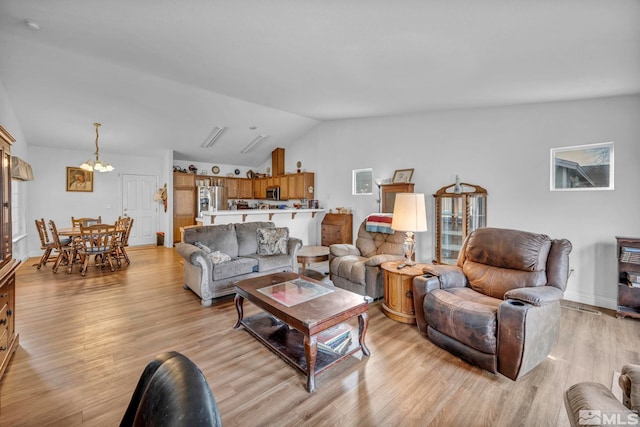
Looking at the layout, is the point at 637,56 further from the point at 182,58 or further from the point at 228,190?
the point at 228,190

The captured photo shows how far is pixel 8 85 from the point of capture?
4.04 meters

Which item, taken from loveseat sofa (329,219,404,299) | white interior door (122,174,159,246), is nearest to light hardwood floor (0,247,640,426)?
loveseat sofa (329,219,404,299)

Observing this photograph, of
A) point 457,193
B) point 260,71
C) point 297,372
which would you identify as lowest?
point 297,372

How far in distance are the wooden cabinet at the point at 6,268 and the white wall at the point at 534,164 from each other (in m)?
4.91

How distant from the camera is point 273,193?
7.91m

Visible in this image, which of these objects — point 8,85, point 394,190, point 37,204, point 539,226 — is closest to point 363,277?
point 394,190

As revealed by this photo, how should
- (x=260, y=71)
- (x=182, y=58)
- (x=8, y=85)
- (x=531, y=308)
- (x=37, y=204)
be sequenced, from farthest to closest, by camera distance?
(x=37, y=204) → (x=8, y=85) → (x=260, y=71) → (x=182, y=58) → (x=531, y=308)

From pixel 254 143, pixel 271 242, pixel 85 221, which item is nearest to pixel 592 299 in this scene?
pixel 271 242

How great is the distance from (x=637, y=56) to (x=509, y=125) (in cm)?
162

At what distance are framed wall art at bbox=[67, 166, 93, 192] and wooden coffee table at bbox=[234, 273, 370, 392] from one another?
21.6 feet

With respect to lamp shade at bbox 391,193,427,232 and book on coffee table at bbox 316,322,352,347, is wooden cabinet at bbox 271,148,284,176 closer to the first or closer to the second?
lamp shade at bbox 391,193,427,232

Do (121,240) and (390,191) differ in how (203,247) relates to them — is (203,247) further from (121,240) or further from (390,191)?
(390,191)

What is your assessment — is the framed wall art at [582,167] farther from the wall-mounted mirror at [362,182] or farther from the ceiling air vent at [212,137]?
the ceiling air vent at [212,137]

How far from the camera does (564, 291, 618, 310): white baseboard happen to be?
130 inches
